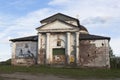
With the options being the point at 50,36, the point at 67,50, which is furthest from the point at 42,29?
the point at 67,50

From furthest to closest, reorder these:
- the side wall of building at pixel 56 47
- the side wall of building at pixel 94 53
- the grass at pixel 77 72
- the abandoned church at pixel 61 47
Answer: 1. the side wall of building at pixel 56 47
2. the abandoned church at pixel 61 47
3. the side wall of building at pixel 94 53
4. the grass at pixel 77 72

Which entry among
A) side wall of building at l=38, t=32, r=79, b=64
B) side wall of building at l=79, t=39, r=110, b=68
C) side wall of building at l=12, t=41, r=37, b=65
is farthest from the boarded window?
side wall of building at l=12, t=41, r=37, b=65

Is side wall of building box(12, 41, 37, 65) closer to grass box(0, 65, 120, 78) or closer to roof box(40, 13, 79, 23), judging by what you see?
roof box(40, 13, 79, 23)

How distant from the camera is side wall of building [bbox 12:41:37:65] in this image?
1789 inches

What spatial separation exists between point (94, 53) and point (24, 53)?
36.0 feet

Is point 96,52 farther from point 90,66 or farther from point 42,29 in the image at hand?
point 42,29

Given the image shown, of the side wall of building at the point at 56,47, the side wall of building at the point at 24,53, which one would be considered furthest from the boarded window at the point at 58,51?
the side wall of building at the point at 24,53

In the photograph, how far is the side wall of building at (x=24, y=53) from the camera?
149 feet

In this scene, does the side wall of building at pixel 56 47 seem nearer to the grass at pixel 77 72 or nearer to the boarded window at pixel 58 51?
the boarded window at pixel 58 51

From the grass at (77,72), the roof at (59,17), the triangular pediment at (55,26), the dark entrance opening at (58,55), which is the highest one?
the roof at (59,17)

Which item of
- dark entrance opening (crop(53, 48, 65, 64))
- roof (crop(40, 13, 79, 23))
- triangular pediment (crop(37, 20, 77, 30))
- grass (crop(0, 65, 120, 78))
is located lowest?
grass (crop(0, 65, 120, 78))

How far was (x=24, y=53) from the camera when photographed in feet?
150

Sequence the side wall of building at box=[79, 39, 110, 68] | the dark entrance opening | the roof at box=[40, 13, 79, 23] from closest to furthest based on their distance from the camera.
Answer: the side wall of building at box=[79, 39, 110, 68], the dark entrance opening, the roof at box=[40, 13, 79, 23]

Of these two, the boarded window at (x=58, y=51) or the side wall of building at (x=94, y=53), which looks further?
the boarded window at (x=58, y=51)
